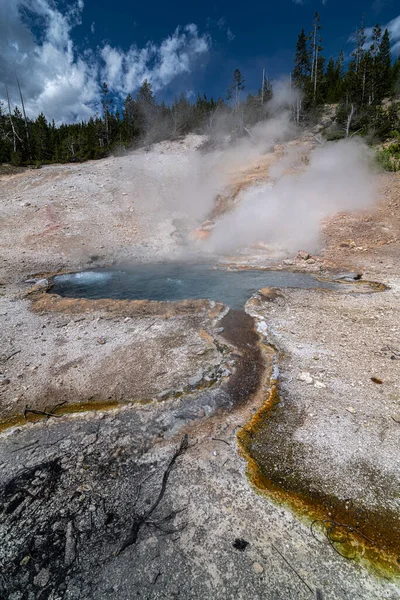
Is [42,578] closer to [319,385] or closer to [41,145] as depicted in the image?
[319,385]

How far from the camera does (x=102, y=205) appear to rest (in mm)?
17547

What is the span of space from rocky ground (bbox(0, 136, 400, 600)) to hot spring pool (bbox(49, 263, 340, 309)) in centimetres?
109

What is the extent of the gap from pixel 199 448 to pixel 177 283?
7.29 meters

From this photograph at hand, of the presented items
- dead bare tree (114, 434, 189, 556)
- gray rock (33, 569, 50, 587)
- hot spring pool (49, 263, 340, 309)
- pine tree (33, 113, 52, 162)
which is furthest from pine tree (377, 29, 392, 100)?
gray rock (33, 569, 50, 587)

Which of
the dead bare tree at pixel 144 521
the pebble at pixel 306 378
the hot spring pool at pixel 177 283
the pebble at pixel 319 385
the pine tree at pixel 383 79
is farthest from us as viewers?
the pine tree at pixel 383 79

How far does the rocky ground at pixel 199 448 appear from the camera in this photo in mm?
2350

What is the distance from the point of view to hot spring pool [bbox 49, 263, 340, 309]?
9031mm

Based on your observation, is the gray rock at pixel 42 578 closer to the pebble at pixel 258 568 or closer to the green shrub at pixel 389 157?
the pebble at pixel 258 568

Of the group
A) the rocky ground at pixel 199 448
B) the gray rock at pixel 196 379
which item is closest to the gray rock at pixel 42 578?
the rocky ground at pixel 199 448

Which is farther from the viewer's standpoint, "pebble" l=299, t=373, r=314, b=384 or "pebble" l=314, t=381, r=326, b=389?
"pebble" l=299, t=373, r=314, b=384

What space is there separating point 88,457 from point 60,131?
47.2 metres

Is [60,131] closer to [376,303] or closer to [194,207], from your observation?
[194,207]

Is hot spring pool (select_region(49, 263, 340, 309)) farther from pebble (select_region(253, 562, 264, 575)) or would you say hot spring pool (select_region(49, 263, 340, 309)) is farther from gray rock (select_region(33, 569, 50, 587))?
gray rock (select_region(33, 569, 50, 587))

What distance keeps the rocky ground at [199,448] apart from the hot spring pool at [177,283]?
1.09 meters
